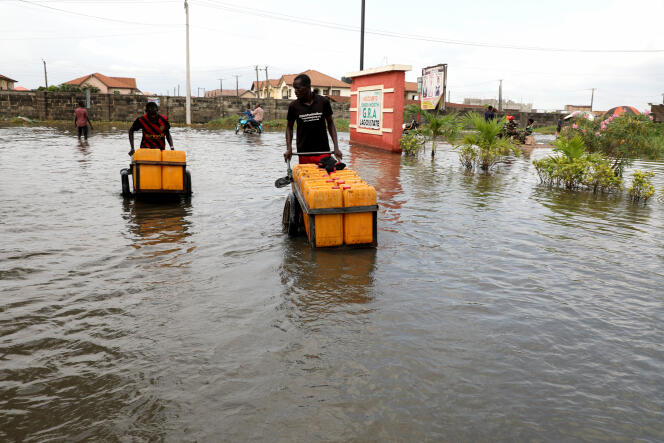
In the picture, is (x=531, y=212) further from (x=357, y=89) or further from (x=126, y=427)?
(x=357, y=89)

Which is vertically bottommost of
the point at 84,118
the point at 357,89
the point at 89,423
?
the point at 89,423

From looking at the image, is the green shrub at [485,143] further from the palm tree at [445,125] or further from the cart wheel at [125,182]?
the cart wheel at [125,182]

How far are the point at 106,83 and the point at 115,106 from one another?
59979 mm

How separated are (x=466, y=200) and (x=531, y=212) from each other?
130 cm

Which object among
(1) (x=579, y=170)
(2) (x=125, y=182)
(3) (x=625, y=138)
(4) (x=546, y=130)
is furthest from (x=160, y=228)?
(4) (x=546, y=130)

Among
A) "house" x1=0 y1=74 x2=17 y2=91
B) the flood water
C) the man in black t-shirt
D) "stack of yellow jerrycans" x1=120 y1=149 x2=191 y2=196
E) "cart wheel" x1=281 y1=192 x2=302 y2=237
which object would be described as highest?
"house" x1=0 y1=74 x2=17 y2=91

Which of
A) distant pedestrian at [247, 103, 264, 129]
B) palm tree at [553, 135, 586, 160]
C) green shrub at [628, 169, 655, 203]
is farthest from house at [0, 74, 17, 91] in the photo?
green shrub at [628, 169, 655, 203]

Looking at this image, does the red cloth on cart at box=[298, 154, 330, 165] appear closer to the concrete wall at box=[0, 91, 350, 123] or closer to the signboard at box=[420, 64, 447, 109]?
the signboard at box=[420, 64, 447, 109]

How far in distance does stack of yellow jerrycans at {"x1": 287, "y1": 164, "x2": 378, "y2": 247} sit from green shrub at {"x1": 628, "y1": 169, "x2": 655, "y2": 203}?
22.0 ft

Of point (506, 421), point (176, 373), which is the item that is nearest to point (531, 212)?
point (506, 421)

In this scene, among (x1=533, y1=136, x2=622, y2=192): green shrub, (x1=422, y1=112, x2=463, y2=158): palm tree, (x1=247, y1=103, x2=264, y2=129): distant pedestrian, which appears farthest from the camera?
(x1=247, y1=103, x2=264, y2=129): distant pedestrian

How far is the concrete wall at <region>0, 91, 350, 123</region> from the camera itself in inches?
1284

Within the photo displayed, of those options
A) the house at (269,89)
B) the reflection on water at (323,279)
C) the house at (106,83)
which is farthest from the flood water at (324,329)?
the house at (106,83)

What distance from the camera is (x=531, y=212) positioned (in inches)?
334
